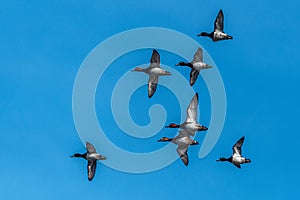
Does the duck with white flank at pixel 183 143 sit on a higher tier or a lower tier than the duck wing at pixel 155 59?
lower

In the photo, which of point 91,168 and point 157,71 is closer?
point 157,71

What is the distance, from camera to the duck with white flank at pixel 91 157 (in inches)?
1383

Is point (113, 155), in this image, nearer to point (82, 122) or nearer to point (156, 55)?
point (82, 122)

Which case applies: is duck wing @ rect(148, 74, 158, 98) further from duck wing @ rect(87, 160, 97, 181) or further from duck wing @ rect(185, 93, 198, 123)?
duck wing @ rect(87, 160, 97, 181)

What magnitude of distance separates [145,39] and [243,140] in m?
8.24

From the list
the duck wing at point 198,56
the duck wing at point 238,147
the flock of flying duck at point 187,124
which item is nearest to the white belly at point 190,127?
the flock of flying duck at point 187,124

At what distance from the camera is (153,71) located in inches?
1401

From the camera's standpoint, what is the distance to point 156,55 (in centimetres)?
3519

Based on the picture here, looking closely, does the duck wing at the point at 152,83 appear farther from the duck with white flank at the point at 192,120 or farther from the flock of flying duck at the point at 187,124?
the duck with white flank at the point at 192,120

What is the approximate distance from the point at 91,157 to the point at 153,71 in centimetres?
633

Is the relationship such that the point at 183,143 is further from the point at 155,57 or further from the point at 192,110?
the point at 155,57

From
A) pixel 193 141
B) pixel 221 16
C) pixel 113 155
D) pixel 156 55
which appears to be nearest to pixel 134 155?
pixel 113 155

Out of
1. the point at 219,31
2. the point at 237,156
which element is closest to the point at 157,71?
the point at 219,31

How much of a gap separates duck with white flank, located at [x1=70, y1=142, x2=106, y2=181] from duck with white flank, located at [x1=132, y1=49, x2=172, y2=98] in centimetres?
463
